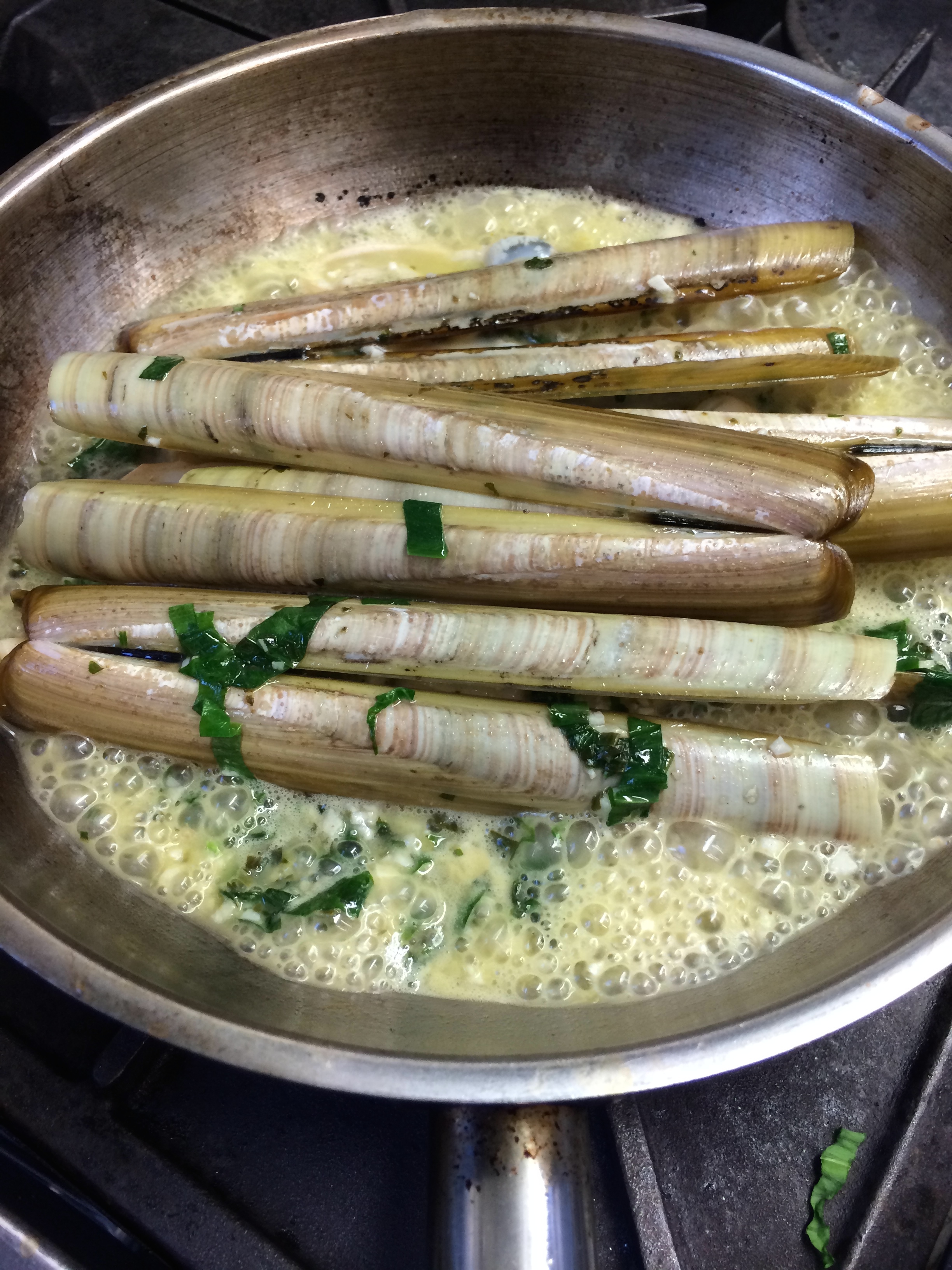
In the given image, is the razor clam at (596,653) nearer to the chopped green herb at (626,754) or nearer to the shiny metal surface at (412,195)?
the chopped green herb at (626,754)

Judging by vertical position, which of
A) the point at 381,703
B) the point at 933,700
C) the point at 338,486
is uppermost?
the point at 338,486

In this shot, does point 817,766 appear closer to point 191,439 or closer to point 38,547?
point 191,439

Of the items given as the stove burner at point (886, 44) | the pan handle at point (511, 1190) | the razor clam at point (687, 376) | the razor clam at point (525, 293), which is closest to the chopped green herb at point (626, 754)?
the pan handle at point (511, 1190)

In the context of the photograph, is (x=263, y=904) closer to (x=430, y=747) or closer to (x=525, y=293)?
(x=430, y=747)

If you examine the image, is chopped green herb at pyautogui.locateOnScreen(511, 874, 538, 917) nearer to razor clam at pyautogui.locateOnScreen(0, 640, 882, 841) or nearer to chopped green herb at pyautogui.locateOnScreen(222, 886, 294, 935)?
razor clam at pyautogui.locateOnScreen(0, 640, 882, 841)

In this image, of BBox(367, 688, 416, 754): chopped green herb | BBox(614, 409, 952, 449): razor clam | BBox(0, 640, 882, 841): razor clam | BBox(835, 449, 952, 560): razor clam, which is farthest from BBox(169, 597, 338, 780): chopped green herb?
BBox(835, 449, 952, 560): razor clam

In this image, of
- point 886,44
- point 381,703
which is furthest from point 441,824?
point 886,44
